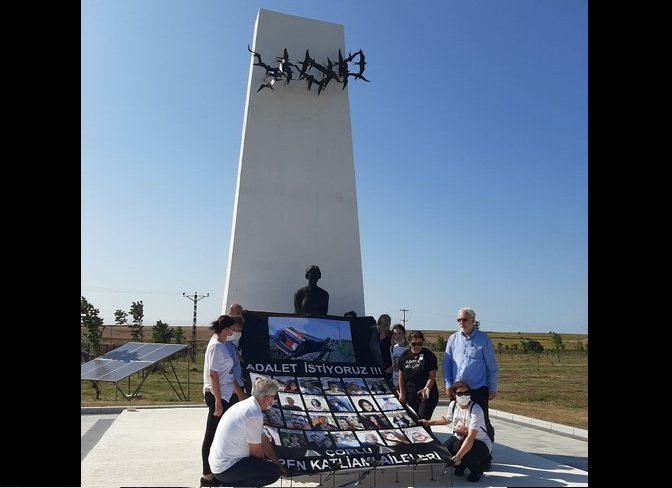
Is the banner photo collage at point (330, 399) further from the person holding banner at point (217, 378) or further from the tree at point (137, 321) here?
the tree at point (137, 321)

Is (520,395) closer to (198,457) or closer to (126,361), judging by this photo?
(126,361)

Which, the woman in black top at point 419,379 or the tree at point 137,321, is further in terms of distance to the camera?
the tree at point 137,321

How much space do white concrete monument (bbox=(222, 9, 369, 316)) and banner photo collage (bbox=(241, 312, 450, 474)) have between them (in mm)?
1123

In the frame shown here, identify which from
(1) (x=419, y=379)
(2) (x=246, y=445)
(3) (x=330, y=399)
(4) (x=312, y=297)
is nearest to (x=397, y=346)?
(1) (x=419, y=379)

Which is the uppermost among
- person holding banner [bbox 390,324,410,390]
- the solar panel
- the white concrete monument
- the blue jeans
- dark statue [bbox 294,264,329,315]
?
the white concrete monument

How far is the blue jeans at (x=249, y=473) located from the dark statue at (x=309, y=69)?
6.17 metres

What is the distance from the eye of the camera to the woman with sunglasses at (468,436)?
5770mm

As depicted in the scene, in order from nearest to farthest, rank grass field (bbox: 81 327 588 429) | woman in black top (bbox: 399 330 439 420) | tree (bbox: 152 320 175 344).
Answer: woman in black top (bbox: 399 330 439 420) < grass field (bbox: 81 327 588 429) < tree (bbox: 152 320 175 344)

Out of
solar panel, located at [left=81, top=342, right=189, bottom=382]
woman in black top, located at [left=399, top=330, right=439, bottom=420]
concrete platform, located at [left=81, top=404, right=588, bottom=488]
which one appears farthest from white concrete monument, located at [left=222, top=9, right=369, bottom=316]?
solar panel, located at [left=81, top=342, right=189, bottom=382]

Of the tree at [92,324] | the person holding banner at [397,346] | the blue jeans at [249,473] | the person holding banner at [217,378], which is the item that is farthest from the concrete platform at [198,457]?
the tree at [92,324]

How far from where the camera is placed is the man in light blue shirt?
6.10 metres

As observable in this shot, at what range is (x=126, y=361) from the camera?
38.2ft

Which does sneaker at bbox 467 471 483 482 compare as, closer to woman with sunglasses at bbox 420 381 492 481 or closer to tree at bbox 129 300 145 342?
woman with sunglasses at bbox 420 381 492 481
